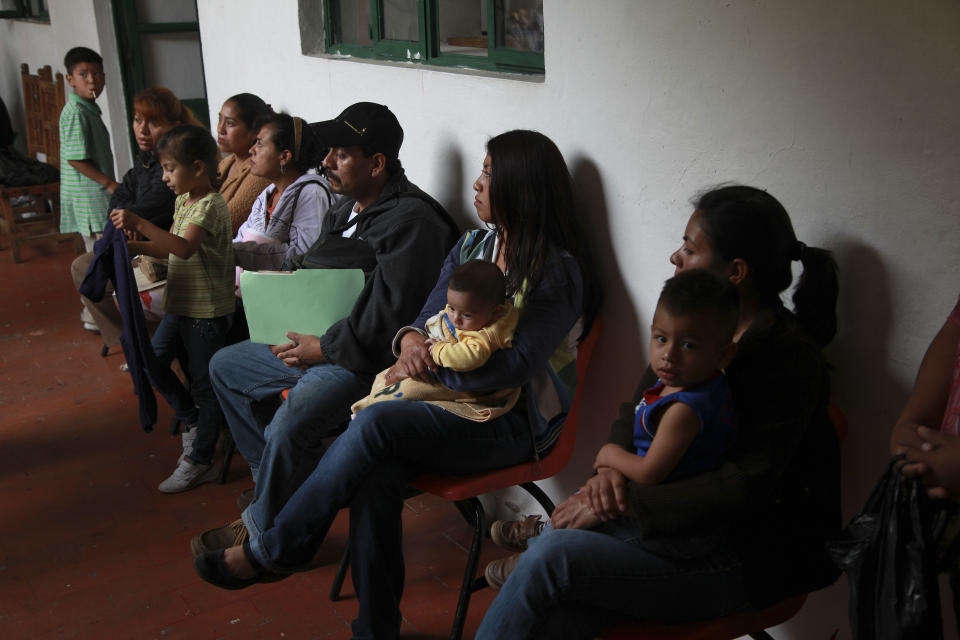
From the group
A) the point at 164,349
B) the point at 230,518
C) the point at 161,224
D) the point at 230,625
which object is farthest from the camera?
the point at 161,224

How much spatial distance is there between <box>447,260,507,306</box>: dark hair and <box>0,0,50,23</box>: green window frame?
Answer: 7625 millimetres

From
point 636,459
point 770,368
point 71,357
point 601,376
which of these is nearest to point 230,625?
point 601,376

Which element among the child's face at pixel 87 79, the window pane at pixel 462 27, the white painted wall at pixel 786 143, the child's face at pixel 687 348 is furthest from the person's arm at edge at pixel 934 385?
the child's face at pixel 87 79

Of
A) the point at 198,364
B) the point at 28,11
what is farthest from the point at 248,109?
the point at 28,11

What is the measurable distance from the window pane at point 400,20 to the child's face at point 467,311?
1668 mm

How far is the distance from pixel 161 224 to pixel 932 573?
3.47 meters

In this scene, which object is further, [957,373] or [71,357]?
[71,357]

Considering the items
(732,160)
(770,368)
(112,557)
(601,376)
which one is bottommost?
(112,557)

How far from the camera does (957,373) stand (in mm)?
1631

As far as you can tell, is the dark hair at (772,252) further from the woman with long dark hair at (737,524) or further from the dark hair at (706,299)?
the dark hair at (706,299)

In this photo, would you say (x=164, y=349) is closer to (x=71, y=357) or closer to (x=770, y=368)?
(x=71, y=357)

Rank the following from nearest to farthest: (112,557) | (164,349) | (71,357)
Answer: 1. (112,557)
2. (164,349)
3. (71,357)

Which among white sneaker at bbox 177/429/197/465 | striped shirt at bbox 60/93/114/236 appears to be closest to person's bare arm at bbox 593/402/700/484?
white sneaker at bbox 177/429/197/465

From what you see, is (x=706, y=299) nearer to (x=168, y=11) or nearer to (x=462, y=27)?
(x=462, y=27)
